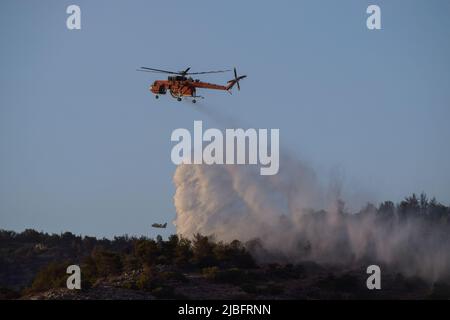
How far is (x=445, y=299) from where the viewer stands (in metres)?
88.9

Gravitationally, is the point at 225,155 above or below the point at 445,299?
above

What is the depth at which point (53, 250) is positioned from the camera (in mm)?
127750

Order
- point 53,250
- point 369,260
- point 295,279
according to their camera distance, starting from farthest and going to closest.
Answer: point 53,250 < point 369,260 < point 295,279

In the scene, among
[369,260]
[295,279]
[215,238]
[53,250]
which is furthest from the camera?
[53,250]
